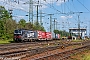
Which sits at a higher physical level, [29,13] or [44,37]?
Answer: [29,13]

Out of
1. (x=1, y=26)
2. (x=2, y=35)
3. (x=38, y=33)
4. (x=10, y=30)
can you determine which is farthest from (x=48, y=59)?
(x=10, y=30)

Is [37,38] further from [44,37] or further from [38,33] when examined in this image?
[44,37]

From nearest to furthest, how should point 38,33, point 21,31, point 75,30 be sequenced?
1. point 21,31
2. point 38,33
3. point 75,30

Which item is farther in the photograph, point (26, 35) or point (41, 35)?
point (41, 35)

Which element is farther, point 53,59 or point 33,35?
point 33,35

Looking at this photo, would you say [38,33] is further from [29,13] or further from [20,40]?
[20,40]

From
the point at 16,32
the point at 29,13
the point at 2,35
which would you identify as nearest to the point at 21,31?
the point at 16,32

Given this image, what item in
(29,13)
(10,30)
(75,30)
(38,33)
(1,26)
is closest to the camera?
(29,13)

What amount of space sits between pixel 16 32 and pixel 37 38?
1211 cm

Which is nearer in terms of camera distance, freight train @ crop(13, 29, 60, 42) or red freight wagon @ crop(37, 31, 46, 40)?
freight train @ crop(13, 29, 60, 42)

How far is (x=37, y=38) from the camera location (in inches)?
2482

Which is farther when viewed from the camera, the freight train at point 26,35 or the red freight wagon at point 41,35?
the red freight wagon at point 41,35

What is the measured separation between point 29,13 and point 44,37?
14.9 m

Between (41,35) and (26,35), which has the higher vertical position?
(26,35)
